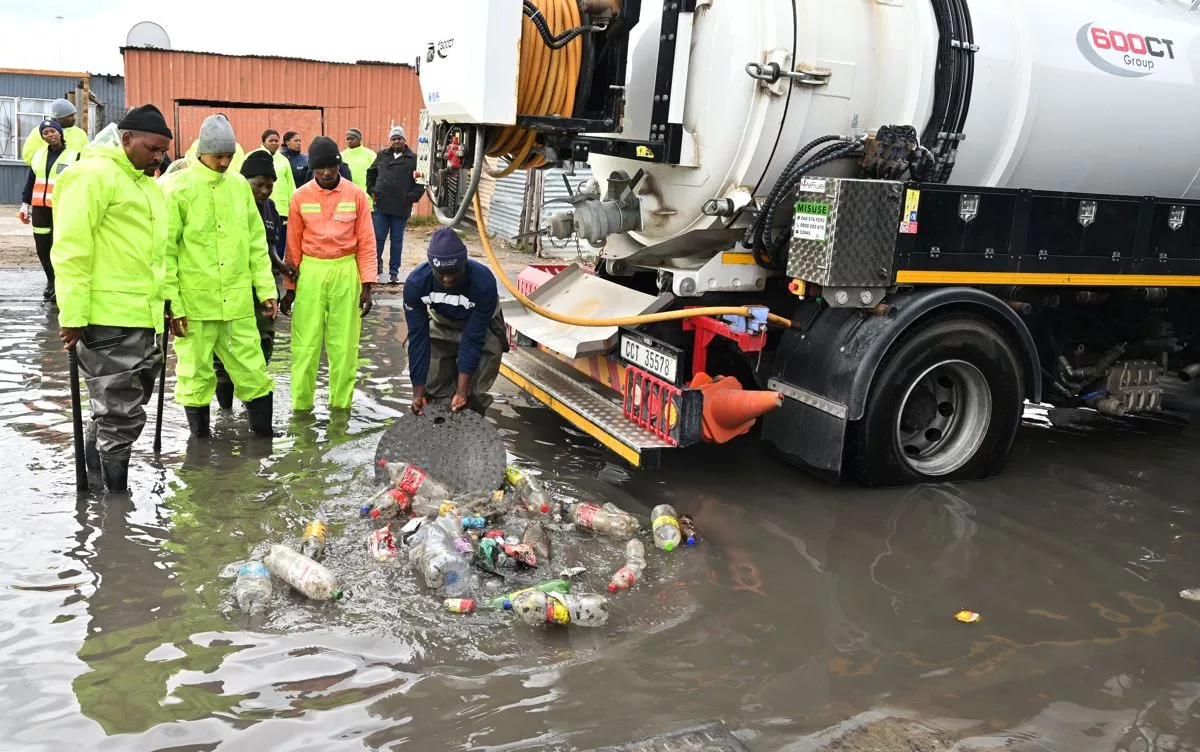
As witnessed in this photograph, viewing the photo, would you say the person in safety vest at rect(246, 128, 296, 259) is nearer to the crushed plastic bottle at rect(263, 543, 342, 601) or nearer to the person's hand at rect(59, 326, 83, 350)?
the person's hand at rect(59, 326, 83, 350)

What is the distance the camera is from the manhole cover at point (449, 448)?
17.9 feet

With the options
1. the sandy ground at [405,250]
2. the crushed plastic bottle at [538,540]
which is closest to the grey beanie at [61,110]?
the sandy ground at [405,250]

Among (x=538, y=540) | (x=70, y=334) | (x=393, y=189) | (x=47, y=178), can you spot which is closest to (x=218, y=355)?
(x=70, y=334)

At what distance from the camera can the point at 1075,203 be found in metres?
5.96

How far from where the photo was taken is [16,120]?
21500mm

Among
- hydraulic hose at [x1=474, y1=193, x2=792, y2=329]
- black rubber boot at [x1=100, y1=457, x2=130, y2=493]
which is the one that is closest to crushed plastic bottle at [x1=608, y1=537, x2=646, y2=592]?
hydraulic hose at [x1=474, y1=193, x2=792, y2=329]

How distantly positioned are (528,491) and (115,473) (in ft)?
7.01

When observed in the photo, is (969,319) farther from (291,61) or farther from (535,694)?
(291,61)

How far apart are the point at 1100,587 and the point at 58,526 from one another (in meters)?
4.93

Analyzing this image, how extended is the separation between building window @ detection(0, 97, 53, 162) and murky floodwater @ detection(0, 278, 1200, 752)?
18094 mm

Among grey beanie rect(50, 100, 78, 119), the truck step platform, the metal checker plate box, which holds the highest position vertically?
grey beanie rect(50, 100, 78, 119)

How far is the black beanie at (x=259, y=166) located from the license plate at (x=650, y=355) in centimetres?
292

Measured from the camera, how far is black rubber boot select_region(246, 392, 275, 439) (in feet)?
20.7

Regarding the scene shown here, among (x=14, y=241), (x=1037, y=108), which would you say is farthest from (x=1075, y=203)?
(x=14, y=241)
